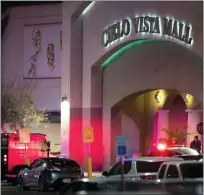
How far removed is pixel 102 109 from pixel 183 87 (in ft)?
16.1

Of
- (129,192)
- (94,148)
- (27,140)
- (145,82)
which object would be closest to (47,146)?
(27,140)

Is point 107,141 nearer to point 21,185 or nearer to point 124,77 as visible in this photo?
point 124,77

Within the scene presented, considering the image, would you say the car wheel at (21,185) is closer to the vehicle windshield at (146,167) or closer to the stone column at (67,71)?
the vehicle windshield at (146,167)

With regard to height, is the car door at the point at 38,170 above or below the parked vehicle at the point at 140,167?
below

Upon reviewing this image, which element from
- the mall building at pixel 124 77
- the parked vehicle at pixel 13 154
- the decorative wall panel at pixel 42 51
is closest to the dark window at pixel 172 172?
the parked vehicle at pixel 13 154

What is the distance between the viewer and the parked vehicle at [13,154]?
1067 inches

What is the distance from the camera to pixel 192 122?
30141 millimetres

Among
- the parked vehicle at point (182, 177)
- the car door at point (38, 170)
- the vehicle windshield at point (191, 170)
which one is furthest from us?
the car door at point (38, 170)

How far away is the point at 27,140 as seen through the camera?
2750cm

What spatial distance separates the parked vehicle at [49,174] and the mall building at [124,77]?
8.33m

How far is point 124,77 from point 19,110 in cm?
860

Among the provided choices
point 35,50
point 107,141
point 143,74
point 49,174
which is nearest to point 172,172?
point 49,174

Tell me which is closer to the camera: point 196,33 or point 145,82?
point 196,33

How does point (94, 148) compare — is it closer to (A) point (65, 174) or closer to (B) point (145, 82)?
(B) point (145, 82)
